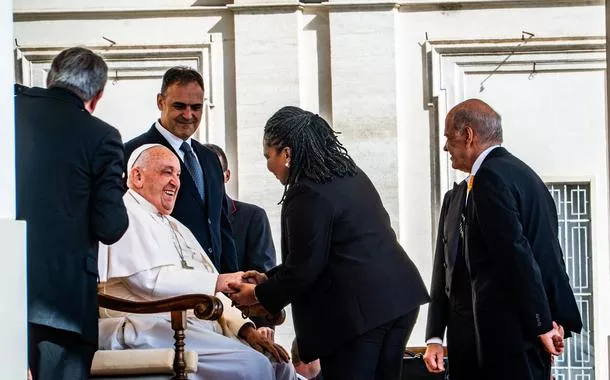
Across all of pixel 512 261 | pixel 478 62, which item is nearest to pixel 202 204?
pixel 512 261

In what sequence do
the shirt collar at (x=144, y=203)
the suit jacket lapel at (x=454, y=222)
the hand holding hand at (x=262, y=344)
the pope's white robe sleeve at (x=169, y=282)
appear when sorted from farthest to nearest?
the shirt collar at (x=144, y=203)
the hand holding hand at (x=262, y=344)
the pope's white robe sleeve at (x=169, y=282)
the suit jacket lapel at (x=454, y=222)

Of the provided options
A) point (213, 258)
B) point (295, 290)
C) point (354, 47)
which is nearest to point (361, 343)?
point (295, 290)

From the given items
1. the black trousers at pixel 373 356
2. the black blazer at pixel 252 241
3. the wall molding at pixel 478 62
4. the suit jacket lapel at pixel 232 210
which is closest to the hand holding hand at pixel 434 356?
the black trousers at pixel 373 356

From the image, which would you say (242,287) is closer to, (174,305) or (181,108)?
(174,305)

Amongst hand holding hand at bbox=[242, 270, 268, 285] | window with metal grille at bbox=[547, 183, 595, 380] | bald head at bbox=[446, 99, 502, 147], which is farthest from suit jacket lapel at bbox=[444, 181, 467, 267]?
window with metal grille at bbox=[547, 183, 595, 380]

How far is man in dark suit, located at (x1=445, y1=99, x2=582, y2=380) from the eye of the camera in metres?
7.12

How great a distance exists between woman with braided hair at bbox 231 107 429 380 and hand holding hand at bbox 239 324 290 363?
1.05m

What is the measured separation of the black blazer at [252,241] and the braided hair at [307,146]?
11.3 feet

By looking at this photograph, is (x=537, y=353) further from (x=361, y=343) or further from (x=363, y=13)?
(x=363, y=13)

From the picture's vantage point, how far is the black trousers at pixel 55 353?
6477mm

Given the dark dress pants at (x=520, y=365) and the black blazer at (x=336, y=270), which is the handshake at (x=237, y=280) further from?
the dark dress pants at (x=520, y=365)

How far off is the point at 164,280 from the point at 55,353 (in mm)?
1297

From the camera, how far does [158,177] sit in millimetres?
8062

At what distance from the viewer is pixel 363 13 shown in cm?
1490
